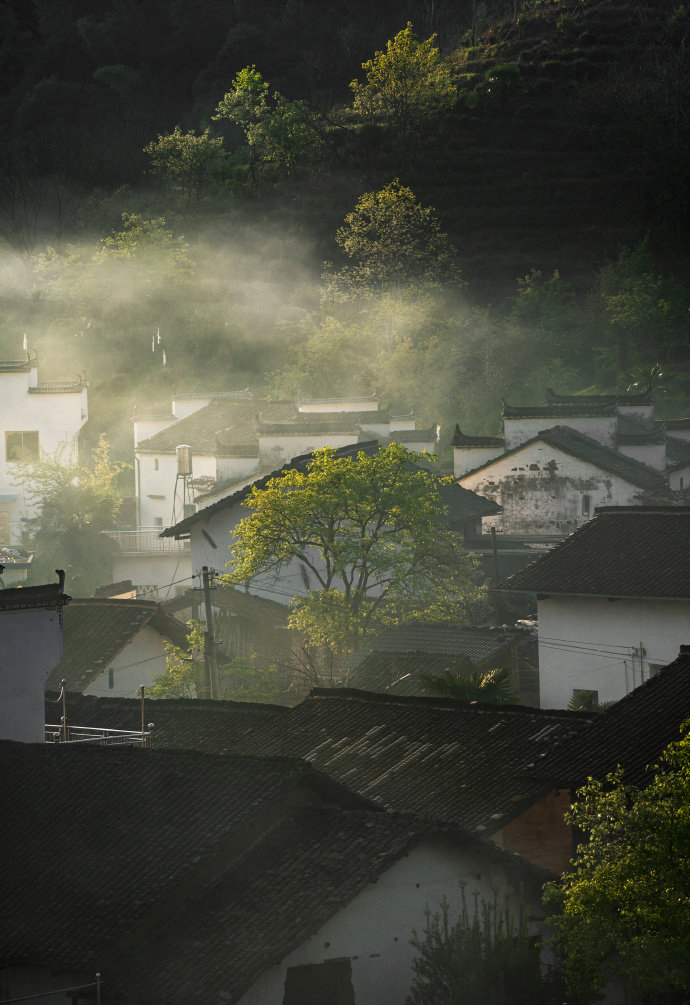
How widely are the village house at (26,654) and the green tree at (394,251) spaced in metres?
53.9

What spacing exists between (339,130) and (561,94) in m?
14.4

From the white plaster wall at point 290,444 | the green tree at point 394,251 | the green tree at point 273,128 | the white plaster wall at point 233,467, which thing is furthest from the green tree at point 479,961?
the green tree at point 273,128

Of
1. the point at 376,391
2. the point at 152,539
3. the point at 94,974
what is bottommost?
the point at 94,974

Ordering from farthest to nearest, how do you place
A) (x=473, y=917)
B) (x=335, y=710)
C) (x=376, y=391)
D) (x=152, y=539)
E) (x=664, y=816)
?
(x=376, y=391)
(x=152, y=539)
(x=335, y=710)
(x=473, y=917)
(x=664, y=816)

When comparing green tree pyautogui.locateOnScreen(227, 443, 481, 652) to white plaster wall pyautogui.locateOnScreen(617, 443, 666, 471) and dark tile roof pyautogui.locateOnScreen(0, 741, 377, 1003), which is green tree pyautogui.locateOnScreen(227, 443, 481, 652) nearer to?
dark tile roof pyautogui.locateOnScreen(0, 741, 377, 1003)

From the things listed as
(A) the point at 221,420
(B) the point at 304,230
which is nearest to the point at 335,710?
(A) the point at 221,420

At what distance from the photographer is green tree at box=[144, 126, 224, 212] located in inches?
3376

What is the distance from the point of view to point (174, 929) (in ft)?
45.3

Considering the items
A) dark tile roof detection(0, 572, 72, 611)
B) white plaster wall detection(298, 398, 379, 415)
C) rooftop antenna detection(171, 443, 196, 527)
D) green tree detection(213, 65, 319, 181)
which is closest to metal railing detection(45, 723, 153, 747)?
dark tile roof detection(0, 572, 72, 611)

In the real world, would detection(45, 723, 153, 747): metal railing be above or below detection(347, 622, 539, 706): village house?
below

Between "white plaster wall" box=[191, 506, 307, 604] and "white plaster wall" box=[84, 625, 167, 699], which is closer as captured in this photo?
"white plaster wall" box=[84, 625, 167, 699]

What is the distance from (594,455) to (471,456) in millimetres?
4368

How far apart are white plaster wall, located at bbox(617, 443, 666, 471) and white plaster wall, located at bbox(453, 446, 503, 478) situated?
12.5ft

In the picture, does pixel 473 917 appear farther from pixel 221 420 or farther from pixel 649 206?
pixel 649 206
